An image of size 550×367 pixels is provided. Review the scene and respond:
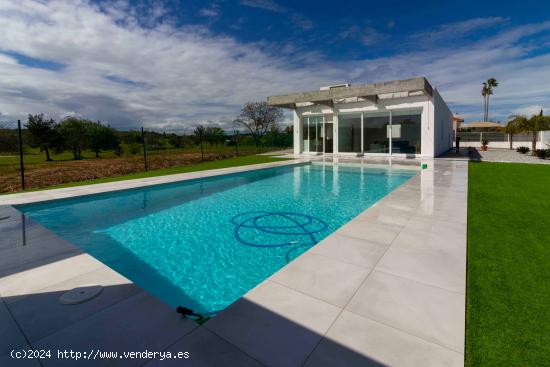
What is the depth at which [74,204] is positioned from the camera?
21.3ft

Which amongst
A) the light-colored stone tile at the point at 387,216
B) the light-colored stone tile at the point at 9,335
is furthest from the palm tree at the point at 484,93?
the light-colored stone tile at the point at 9,335

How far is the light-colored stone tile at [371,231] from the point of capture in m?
3.66

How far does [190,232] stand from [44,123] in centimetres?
2091

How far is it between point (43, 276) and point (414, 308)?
3614mm

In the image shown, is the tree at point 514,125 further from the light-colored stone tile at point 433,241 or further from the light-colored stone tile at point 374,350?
the light-colored stone tile at point 374,350

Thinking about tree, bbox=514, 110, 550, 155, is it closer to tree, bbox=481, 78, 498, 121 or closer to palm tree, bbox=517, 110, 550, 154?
palm tree, bbox=517, 110, 550, 154

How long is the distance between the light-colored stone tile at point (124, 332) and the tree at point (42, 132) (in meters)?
22.1

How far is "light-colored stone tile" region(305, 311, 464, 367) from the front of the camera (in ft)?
5.23

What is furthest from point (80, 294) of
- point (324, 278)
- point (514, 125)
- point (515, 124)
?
point (514, 125)

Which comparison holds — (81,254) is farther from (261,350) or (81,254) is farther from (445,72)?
(445,72)

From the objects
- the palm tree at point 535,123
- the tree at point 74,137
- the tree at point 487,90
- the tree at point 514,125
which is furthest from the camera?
the tree at point 487,90

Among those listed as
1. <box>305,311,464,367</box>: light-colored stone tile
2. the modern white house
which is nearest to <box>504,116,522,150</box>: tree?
the modern white house

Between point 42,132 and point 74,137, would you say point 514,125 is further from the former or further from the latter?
point 42,132

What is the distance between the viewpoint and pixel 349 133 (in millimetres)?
17141
